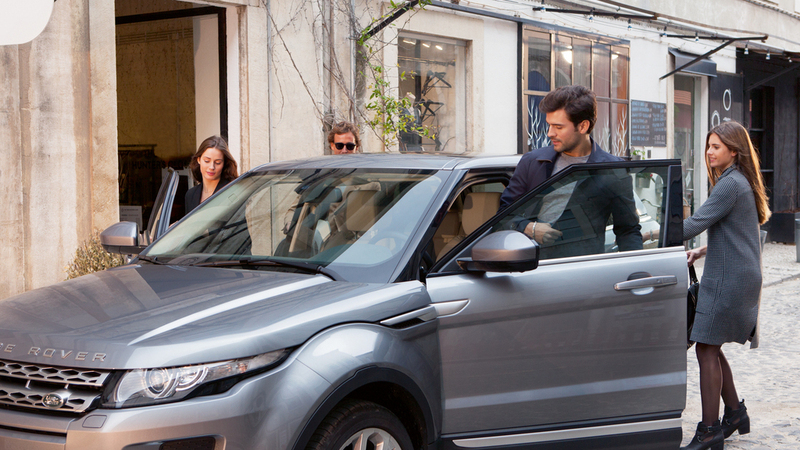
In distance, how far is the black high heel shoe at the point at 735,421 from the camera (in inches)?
209

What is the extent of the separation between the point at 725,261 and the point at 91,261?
202 inches

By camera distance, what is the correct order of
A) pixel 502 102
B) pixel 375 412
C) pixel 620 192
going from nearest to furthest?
1. pixel 375 412
2. pixel 620 192
3. pixel 502 102

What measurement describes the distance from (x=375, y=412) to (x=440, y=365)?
39 cm

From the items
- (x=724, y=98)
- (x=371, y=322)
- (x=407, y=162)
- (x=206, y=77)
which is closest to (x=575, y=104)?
(x=407, y=162)

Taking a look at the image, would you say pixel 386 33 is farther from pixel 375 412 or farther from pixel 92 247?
pixel 375 412

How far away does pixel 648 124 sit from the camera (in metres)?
17.1

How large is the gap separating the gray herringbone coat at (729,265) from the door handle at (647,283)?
0.88 meters

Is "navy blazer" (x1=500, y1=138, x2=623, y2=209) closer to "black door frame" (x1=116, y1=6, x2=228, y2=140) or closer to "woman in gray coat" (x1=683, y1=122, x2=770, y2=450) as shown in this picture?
"woman in gray coat" (x1=683, y1=122, x2=770, y2=450)

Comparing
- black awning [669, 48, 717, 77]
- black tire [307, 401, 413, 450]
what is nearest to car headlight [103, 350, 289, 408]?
black tire [307, 401, 413, 450]

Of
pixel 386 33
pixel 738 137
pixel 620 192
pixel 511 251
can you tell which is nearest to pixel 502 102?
pixel 386 33

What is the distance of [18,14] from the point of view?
510 cm

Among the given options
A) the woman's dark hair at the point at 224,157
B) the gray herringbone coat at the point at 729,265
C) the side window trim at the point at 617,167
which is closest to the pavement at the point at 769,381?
the gray herringbone coat at the point at 729,265

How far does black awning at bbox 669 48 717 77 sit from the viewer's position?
1756 cm

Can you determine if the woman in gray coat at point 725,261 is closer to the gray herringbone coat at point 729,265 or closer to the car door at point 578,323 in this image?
the gray herringbone coat at point 729,265
